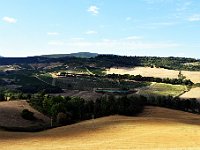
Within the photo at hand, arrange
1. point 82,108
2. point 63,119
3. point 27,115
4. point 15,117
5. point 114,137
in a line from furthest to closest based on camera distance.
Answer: point 82,108 < point 27,115 < point 15,117 < point 63,119 < point 114,137

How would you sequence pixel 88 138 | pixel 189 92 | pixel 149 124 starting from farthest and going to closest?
pixel 189 92
pixel 149 124
pixel 88 138

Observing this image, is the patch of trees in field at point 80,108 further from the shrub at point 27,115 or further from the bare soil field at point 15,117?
the shrub at point 27,115

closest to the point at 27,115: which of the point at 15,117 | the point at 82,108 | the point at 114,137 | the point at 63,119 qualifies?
the point at 15,117

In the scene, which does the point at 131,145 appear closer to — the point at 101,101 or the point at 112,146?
the point at 112,146

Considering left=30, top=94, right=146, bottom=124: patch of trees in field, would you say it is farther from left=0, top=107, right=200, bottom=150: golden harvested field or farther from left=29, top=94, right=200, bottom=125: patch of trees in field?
left=0, top=107, right=200, bottom=150: golden harvested field

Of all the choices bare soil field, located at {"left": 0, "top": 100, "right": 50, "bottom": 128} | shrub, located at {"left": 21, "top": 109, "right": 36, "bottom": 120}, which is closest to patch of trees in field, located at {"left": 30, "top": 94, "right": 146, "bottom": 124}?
bare soil field, located at {"left": 0, "top": 100, "right": 50, "bottom": 128}

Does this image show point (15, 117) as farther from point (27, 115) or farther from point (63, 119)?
point (63, 119)

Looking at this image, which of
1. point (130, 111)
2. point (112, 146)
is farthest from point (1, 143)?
point (130, 111)
